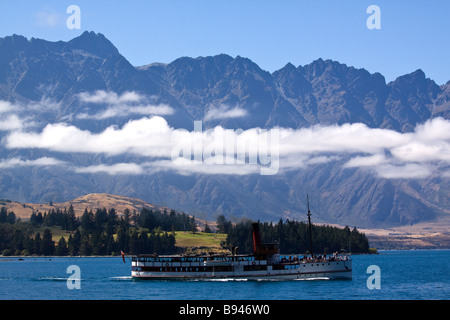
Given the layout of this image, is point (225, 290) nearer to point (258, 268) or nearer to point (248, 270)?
point (248, 270)

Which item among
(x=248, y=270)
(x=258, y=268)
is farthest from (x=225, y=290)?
(x=258, y=268)

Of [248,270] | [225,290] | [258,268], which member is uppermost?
[258,268]

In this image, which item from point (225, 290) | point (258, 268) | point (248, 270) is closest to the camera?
point (225, 290)

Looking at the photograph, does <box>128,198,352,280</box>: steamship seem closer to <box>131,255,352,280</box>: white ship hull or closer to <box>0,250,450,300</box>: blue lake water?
<box>131,255,352,280</box>: white ship hull

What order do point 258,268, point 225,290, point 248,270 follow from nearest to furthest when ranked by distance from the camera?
point 225,290 < point 258,268 < point 248,270

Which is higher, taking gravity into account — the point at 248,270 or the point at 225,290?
the point at 248,270

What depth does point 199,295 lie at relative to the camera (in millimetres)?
117500

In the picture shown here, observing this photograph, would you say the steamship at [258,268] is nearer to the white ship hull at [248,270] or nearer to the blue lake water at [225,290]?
the white ship hull at [248,270]

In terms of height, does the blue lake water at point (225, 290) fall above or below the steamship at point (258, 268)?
below

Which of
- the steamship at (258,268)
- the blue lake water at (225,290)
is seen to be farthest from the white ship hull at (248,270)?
the blue lake water at (225,290)
